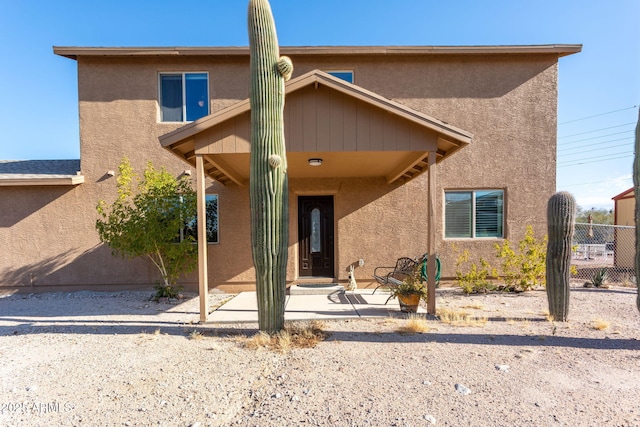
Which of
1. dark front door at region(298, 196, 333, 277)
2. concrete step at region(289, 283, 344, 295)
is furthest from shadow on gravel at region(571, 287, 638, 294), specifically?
dark front door at region(298, 196, 333, 277)

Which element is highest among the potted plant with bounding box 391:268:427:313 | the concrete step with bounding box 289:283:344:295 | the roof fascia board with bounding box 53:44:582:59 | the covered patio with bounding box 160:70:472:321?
the roof fascia board with bounding box 53:44:582:59

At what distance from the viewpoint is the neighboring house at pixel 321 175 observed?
8.08 metres

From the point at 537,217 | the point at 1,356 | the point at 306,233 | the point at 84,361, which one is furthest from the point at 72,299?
the point at 537,217

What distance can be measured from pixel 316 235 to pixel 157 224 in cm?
397

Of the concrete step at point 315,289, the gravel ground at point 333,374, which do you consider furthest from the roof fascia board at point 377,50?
the gravel ground at point 333,374

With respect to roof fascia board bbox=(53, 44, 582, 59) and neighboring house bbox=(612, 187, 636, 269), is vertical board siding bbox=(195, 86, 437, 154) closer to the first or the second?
roof fascia board bbox=(53, 44, 582, 59)

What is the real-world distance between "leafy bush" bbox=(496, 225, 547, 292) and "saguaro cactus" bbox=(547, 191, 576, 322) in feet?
8.23

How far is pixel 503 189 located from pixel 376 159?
4.42 meters

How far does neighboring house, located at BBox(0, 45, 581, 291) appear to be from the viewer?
8.08m

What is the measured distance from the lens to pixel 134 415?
2.77 meters

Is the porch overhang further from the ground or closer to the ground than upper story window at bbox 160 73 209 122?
closer to the ground

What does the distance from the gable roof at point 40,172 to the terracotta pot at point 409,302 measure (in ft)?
27.7

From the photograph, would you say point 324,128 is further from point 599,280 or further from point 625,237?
point 625,237

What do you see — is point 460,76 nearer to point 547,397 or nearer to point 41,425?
point 547,397
